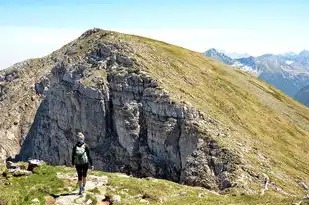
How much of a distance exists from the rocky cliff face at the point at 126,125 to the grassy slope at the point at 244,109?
13.3 ft

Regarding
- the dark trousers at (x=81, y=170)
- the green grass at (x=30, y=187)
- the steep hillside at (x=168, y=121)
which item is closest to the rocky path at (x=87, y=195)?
the green grass at (x=30, y=187)

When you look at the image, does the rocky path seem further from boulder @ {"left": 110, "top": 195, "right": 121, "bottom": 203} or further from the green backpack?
the green backpack

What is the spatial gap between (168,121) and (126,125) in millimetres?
14173

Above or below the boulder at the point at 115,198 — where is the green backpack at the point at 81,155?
above

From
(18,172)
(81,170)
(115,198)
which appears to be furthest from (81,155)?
(18,172)

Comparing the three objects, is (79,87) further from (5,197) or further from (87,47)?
(5,197)

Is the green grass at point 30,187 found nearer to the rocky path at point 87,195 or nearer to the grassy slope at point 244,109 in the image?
the rocky path at point 87,195

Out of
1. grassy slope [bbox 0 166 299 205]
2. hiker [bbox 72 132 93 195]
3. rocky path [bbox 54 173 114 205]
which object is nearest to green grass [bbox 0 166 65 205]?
grassy slope [bbox 0 166 299 205]

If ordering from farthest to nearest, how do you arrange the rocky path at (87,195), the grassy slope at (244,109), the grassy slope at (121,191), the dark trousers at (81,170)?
1. the grassy slope at (244,109)
2. the grassy slope at (121,191)
3. the dark trousers at (81,170)
4. the rocky path at (87,195)

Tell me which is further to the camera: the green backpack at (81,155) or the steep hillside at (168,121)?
the steep hillside at (168,121)

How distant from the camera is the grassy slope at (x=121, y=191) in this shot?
31.3 metres

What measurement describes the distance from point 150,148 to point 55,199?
65745 mm

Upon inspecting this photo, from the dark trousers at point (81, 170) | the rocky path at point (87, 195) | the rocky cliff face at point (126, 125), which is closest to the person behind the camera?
the rocky path at point (87, 195)

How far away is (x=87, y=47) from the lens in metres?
130
